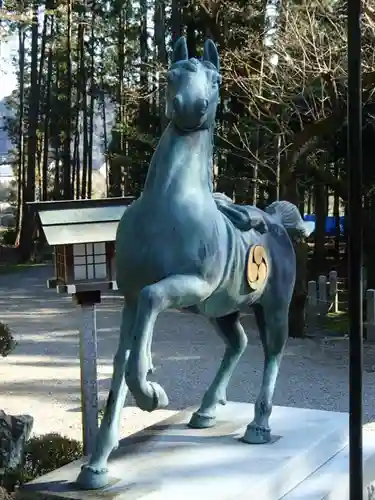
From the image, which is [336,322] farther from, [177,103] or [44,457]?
[177,103]

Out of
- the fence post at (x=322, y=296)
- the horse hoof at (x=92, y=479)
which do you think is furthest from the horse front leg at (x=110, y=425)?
the fence post at (x=322, y=296)

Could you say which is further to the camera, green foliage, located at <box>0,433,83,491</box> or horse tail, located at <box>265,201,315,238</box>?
green foliage, located at <box>0,433,83,491</box>

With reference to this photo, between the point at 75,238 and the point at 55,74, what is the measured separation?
76.6ft

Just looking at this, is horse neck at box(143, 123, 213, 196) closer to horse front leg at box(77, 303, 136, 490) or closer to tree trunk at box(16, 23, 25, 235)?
horse front leg at box(77, 303, 136, 490)

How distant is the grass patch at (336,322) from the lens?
10.6 meters

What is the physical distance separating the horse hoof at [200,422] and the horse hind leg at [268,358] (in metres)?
0.30

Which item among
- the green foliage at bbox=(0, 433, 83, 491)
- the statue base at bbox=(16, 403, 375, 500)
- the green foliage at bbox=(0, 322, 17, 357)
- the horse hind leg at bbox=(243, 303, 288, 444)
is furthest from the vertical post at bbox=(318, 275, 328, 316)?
the horse hind leg at bbox=(243, 303, 288, 444)

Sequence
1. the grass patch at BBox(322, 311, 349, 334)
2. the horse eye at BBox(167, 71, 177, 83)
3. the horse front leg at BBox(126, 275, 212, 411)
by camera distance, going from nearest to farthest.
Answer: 1. the horse front leg at BBox(126, 275, 212, 411)
2. the horse eye at BBox(167, 71, 177, 83)
3. the grass patch at BBox(322, 311, 349, 334)

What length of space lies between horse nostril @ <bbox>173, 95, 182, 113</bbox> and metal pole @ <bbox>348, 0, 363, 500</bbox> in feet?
5.13

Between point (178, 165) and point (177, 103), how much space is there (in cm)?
29

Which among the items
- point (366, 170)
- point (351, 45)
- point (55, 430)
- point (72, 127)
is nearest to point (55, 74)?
point (72, 127)

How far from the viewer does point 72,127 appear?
2445 centimetres

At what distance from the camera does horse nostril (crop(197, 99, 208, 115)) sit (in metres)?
3.27

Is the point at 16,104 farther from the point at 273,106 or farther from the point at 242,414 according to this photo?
the point at 242,414
